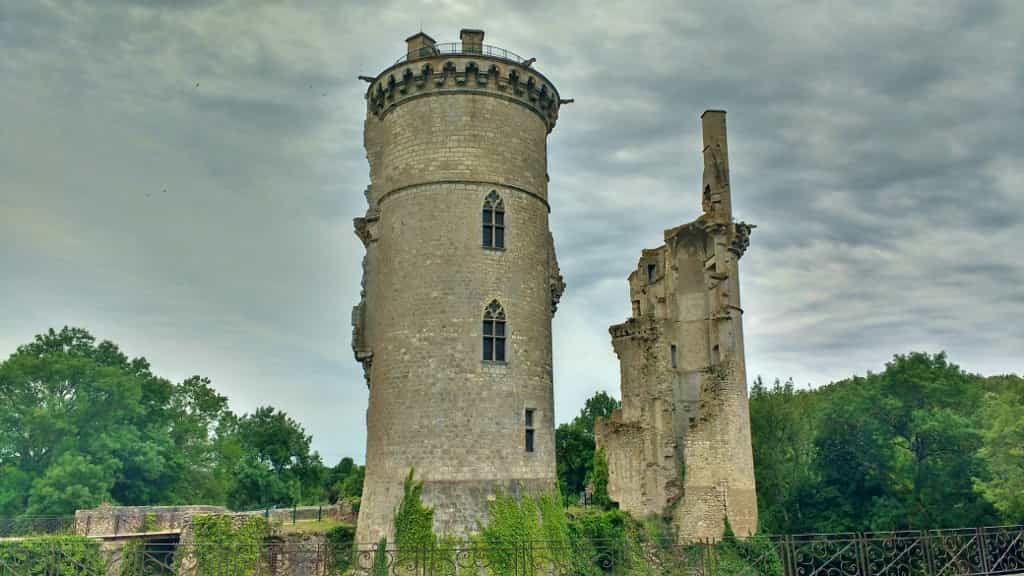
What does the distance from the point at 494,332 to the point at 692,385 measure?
1359cm

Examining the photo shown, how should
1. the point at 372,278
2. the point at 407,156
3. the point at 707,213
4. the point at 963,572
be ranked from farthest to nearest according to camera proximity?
the point at 707,213, the point at 372,278, the point at 407,156, the point at 963,572

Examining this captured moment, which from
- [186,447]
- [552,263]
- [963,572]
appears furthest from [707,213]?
[186,447]

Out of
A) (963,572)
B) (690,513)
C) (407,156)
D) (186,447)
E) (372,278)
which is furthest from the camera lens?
(186,447)

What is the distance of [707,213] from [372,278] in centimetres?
1594

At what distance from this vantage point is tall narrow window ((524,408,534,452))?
81.3 feet

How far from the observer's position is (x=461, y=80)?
25.7 m

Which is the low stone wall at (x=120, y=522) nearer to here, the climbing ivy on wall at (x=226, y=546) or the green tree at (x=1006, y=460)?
the climbing ivy on wall at (x=226, y=546)

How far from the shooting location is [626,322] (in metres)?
35.6

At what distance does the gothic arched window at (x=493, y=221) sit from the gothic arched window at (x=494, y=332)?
2.08 m

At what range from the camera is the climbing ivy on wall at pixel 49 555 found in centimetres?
2225

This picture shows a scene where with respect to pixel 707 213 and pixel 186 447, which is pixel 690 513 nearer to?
pixel 707 213

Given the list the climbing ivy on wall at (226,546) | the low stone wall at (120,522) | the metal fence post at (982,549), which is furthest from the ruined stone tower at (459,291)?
the metal fence post at (982,549)

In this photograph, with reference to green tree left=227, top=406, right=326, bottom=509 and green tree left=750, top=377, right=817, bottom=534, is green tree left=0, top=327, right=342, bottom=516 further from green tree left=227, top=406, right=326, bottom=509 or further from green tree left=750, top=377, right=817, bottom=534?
green tree left=750, top=377, right=817, bottom=534

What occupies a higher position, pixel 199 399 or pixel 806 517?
pixel 199 399
